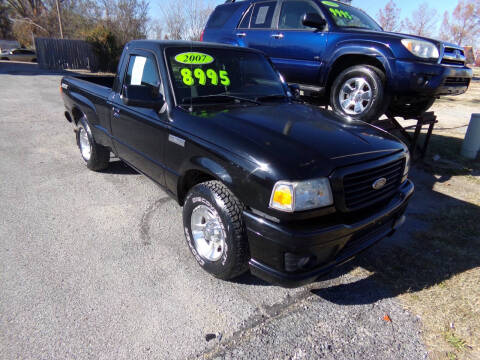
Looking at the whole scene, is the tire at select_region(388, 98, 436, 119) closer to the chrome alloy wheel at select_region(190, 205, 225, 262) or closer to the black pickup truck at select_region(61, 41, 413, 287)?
the black pickup truck at select_region(61, 41, 413, 287)

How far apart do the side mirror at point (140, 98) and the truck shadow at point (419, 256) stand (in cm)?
213

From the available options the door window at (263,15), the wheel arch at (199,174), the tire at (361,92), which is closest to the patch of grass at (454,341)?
the wheel arch at (199,174)

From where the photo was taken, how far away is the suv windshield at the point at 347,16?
496 cm

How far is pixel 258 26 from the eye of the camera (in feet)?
19.0

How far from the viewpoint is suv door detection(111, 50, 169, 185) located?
3031 mm

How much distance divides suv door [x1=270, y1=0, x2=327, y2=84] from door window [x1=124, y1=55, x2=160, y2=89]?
2737 mm

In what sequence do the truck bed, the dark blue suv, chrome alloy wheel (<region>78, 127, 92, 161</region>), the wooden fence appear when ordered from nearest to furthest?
the truck bed
the dark blue suv
chrome alloy wheel (<region>78, 127, 92, 161</region>)
the wooden fence

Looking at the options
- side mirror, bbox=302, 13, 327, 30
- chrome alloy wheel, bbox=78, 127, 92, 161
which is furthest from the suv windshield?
chrome alloy wheel, bbox=78, 127, 92, 161

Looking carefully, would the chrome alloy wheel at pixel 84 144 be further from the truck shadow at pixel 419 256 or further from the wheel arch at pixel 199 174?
the truck shadow at pixel 419 256

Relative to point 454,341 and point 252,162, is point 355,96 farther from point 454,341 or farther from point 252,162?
point 454,341

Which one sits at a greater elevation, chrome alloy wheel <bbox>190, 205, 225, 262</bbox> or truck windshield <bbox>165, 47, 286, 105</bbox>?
truck windshield <bbox>165, 47, 286, 105</bbox>

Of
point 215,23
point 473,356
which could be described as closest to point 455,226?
point 473,356

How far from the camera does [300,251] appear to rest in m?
2.02

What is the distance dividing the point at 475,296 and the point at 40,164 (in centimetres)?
574
